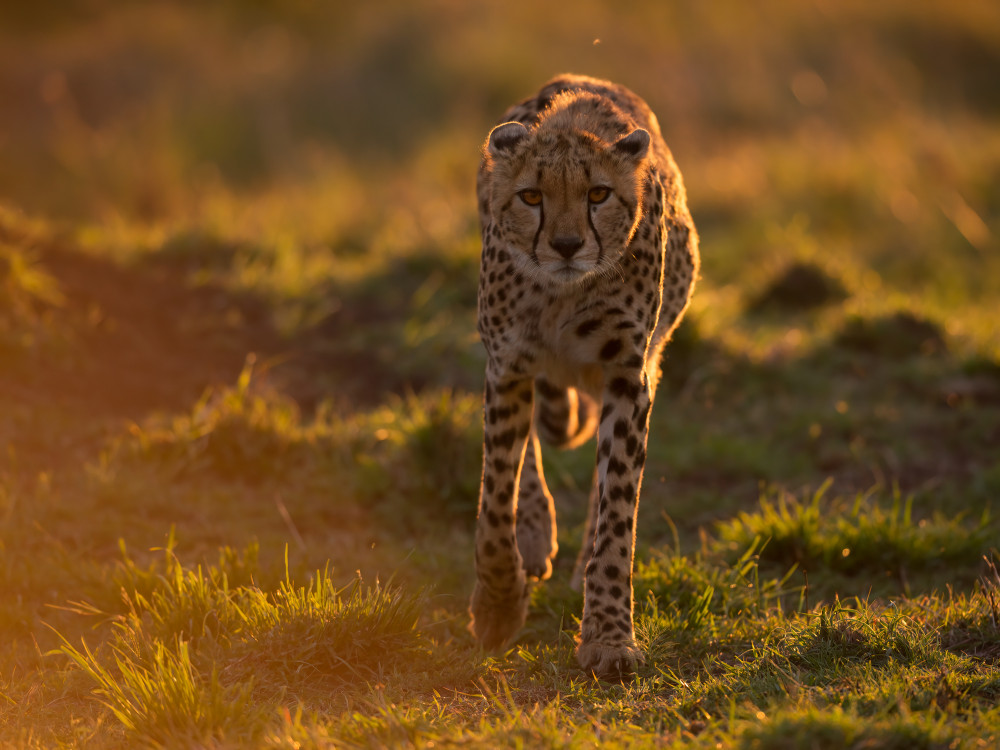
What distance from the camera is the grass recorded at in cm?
308

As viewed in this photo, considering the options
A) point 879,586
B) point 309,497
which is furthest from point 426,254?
point 879,586

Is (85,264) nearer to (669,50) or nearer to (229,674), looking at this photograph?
(229,674)

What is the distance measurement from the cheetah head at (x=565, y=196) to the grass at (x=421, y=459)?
45.7 inches

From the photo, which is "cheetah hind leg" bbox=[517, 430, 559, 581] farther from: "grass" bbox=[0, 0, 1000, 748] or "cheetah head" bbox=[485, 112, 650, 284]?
"cheetah head" bbox=[485, 112, 650, 284]

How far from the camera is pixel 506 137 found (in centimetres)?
349

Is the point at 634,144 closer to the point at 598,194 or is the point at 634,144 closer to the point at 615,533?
the point at 598,194

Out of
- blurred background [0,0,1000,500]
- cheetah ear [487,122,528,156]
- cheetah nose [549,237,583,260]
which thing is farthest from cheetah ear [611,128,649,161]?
blurred background [0,0,1000,500]

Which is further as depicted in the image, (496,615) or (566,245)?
(496,615)

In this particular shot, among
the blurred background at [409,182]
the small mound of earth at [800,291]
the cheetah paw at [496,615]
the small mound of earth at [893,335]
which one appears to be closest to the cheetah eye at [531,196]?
the cheetah paw at [496,615]

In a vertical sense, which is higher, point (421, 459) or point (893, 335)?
point (893, 335)

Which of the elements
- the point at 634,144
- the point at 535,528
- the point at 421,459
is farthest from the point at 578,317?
the point at 421,459

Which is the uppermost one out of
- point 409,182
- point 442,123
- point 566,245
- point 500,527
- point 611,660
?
point 566,245

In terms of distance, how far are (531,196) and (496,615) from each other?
55.8 inches

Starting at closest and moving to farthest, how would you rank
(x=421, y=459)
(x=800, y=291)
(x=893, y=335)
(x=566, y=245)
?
(x=566, y=245) < (x=421, y=459) < (x=893, y=335) < (x=800, y=291)
